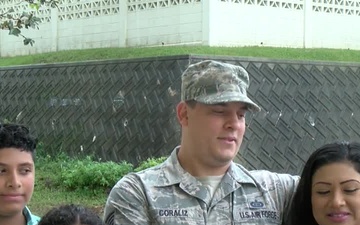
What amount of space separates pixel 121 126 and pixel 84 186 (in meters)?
1.45

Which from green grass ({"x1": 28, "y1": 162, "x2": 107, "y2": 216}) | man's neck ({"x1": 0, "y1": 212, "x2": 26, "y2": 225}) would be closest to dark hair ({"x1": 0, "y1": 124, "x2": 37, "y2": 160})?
man's neck ({"x1": 0, "y1": 212, "x2": 26, "y2": 225})

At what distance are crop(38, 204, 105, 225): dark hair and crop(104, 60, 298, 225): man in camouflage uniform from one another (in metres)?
0.20

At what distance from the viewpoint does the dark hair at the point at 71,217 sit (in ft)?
7.80

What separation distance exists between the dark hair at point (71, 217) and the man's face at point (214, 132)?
1.54 feet

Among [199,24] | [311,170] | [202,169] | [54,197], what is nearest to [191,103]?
[202,169]

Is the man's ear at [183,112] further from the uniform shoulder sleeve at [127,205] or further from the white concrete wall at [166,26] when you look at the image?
the white concrete wall at [166,26]

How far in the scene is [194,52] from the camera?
10.0 m

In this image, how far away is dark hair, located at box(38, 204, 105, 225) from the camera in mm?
2378

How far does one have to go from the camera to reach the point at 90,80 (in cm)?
1041

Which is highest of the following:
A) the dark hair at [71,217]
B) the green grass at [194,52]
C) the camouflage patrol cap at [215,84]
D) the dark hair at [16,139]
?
the green grass at [194,52]

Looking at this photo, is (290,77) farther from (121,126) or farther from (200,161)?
(200,161)

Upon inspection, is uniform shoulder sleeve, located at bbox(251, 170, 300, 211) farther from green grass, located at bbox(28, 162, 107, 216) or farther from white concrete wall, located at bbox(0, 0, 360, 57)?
white concrete wall, located at bbox(0, 0, 360, 57)

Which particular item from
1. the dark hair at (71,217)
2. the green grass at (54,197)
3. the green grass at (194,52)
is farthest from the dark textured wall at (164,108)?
the dark hair at (71,217)

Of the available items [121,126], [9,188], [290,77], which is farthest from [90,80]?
[9,188]
